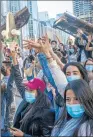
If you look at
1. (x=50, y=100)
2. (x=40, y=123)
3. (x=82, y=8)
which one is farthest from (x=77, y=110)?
(x=82, y=8)

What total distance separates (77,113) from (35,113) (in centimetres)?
74

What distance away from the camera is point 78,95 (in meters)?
2.46

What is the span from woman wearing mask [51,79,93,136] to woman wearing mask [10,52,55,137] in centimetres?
42

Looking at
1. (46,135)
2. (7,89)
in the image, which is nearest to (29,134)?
(46,135)

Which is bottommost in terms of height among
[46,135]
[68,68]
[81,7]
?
[46,135]

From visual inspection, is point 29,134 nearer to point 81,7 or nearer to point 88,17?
point 88,17

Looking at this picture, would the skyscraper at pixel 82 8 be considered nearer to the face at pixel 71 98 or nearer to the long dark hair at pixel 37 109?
the long dark hair at pixel 37 109

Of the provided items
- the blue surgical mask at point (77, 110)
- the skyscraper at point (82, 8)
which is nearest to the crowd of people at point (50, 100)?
the blue surgical mask at point (77, 110)

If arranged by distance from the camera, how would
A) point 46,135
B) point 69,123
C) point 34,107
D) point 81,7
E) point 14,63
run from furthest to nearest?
point 81,7, point 14,63, point 34,107, point 46,135, point 69,123

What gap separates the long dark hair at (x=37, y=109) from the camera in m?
3.11

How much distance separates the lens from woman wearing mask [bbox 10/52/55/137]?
9.85 feet

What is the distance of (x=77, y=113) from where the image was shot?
8.09 feet

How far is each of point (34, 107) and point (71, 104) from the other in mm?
748

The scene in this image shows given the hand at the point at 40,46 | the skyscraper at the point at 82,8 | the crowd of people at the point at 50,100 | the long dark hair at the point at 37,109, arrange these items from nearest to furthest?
the crowd of people at the point at 50,100 < the long dark hair at the point at 37,109 < the hand at the point at 40,46 < the skyscraper at the point at 82,8
